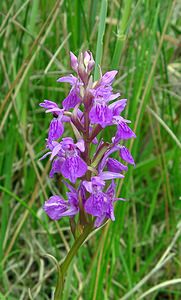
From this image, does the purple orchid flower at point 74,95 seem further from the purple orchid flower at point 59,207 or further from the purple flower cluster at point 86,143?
the purple orchid flower at point 59,207

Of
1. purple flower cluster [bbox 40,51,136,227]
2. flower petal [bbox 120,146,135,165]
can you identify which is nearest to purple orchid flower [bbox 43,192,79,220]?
purple flower cluster [bbox 40,51,136,227]

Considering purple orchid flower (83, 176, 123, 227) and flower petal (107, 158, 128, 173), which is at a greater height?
flower petal (107, 158, 128, 173)

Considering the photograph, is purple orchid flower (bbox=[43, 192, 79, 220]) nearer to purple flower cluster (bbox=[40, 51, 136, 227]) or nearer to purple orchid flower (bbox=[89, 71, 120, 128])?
purple flower cluster (bbox=[40, 51, 136, 227])

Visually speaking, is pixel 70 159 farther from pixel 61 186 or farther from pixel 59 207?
pixel 61 186

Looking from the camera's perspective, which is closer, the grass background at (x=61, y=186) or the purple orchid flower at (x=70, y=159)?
the purple orchid flower at (x=70, y=159)

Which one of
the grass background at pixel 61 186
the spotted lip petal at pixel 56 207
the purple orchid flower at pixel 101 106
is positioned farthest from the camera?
the grass background at pixel 61 186

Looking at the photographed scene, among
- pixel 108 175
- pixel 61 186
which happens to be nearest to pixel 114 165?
pixel 108 175

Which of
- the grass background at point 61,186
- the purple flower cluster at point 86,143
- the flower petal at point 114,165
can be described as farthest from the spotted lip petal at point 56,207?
the grass background at point 61,186
